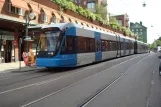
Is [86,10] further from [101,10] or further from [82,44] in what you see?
[82,44]

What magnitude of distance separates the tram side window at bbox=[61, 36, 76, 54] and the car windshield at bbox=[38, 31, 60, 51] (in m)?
0.62

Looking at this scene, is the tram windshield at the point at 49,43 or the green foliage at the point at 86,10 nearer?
the tram windshield at the point at 49,43

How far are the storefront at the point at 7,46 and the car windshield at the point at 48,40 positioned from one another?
10388 millimetres

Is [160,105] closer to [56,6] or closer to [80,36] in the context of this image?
[80,36]

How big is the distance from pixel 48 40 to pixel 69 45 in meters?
1.46

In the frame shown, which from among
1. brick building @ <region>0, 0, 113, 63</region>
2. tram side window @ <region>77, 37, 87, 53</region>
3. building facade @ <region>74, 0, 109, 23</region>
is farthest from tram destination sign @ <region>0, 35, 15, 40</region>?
building facade @ <region>74, 0, 109, 23</region>

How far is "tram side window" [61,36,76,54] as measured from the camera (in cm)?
1680

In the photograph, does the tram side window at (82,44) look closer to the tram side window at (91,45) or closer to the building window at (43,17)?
the tram side window at (91,45)

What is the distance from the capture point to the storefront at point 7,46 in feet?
86.5

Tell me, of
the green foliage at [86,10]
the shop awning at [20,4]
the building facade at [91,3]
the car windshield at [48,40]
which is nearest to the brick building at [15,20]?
the shop awning at [20,4]

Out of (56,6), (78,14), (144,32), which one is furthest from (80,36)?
(144,32)

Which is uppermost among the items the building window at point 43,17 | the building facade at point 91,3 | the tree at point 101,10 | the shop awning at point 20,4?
the building facade at point 91,3

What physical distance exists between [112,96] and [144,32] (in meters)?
163

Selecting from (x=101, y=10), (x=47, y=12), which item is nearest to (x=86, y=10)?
(x=47, y=12)
